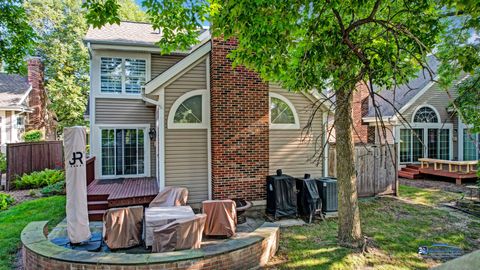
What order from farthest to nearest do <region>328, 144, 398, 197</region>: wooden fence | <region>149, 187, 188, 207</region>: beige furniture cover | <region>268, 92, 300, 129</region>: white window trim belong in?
<region>328, 144, 398, 197</region>: wooden fence, <region>268, 92, 300, 129</region>: white window trim, <region>149, 187, 188, 207</region>: beige furniture cover

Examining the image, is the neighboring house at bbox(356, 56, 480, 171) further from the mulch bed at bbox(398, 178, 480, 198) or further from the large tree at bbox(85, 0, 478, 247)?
the large tree at bbox(85, 0, 478, 247)

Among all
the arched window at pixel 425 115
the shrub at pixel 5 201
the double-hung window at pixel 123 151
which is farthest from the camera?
the arched window at pixel 425 115

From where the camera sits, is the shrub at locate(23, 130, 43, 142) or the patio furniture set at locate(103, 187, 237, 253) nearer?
the patio furniture set at locate(103, 187, 237, 253)

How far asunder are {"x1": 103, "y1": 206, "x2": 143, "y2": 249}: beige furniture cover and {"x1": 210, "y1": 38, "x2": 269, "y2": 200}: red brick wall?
2.44 metres

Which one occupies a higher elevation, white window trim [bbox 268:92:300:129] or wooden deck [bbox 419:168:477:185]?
white window trim [bbox 268:92:300:129]

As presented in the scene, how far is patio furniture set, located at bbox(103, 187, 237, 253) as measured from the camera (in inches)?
191

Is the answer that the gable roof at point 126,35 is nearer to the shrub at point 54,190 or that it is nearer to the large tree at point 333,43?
the large tree at point 333,43

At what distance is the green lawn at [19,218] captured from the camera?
5.42 m

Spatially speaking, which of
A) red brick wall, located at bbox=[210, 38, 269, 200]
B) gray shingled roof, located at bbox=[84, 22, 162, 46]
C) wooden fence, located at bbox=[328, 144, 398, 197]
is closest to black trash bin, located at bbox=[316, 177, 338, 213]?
red brick wall, located at bbox=[210, 38, 269, 200]

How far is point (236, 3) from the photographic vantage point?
4512 mm

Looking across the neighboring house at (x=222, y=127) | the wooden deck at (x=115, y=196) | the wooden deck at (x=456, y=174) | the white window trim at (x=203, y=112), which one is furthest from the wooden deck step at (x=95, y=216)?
the wooden deck at (x=456, y=174)

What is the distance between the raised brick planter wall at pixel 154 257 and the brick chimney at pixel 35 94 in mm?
16407

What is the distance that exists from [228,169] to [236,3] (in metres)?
4.38

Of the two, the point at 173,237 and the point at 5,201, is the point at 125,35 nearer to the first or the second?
the point at 5,201
